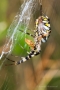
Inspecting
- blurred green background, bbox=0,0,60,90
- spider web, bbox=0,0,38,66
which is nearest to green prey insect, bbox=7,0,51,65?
spider web, bbox=0,0,38,66

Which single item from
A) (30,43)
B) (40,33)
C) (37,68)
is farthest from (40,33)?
(37,68)

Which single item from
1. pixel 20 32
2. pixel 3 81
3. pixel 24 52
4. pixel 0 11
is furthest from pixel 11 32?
pixel 3 81

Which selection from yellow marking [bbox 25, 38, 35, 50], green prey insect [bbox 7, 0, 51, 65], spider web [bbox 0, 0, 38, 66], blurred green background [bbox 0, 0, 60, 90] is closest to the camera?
green prey insect [bbox 7, 0, 51, 65]

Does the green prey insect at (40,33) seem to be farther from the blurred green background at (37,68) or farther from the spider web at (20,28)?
the blurred green background at (37,68)

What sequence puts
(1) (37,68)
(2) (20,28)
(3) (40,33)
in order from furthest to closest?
(1) (37,68) → (2) (20,28) → (3) (40,33)

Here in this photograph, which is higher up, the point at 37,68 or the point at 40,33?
the point at 40,33

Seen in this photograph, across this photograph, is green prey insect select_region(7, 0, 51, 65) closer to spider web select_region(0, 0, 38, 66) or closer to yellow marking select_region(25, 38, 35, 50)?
yellow marking select_region(25, 38, 35, 50)

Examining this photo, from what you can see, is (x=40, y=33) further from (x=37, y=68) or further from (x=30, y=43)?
(x=37, y=68)

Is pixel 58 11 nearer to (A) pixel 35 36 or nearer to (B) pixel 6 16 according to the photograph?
(B) pixel 6 16
